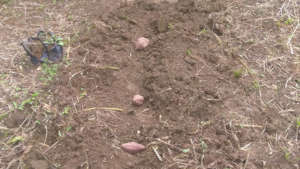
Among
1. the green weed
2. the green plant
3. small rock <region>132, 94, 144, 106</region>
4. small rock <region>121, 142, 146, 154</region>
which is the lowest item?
the green weed

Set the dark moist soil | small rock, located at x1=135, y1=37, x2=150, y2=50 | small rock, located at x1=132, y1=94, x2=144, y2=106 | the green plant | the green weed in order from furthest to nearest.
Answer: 1. small rock, located at x1=135, y1=37, x2=150, y2=50
2. the green plant
3. small rock, located at x1=132, y1=94, x2=144, y2=106
4. the green weed
5. the dark moist soil

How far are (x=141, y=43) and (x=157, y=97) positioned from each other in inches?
26.2

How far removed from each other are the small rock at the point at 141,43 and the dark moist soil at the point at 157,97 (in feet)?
0.12

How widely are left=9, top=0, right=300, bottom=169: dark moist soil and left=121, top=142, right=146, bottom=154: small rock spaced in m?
0.04

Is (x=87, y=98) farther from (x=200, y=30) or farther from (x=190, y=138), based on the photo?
→ (x=200, y=30)

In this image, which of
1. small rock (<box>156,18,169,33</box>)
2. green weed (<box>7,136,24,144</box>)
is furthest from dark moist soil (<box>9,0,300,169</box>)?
green weed (<box>7,136,24,144</box>)

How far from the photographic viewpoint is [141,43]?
2.36 m

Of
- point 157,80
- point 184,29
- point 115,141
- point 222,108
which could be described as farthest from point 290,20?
point 115,141

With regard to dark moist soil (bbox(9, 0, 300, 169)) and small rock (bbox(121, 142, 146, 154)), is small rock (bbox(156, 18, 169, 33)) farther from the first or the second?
small rock (bbox(121, 142, 146, 154))

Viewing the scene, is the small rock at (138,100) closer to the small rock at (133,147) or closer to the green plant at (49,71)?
the small rock at (133,147)

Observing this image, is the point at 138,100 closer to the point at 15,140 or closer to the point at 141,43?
the point at 141,43

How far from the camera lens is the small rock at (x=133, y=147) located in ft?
5.46

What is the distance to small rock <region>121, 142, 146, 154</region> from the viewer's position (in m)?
1.66

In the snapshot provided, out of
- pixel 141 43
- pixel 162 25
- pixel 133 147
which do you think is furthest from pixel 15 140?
pixel 162 25
